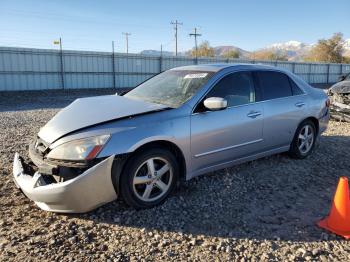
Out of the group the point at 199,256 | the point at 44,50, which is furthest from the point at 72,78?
the point at 199,256

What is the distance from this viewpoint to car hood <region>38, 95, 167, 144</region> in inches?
144

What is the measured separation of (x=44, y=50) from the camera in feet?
68.7

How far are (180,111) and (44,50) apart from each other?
19.3m

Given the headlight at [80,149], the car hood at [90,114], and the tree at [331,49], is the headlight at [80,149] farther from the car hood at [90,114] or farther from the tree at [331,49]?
the tree at [331,49]

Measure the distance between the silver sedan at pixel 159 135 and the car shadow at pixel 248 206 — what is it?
0.25m

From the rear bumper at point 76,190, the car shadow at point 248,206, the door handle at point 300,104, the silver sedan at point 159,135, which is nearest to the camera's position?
the rear bumper at point 76,190

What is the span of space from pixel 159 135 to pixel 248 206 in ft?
4.48

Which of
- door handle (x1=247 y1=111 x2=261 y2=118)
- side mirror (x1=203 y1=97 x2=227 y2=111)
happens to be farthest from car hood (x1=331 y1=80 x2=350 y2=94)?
side mirror (x1=203 y1=97 x2=227 y2=111)

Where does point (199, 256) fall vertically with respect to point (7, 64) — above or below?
below

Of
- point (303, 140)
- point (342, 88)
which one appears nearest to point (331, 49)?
point (342, 88)

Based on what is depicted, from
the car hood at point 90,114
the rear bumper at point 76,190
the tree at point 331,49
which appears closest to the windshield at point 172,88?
the car hood at point 90,114

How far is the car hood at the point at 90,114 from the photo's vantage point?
366 centimetres

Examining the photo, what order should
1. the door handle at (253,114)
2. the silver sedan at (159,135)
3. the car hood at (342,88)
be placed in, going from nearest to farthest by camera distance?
the silver sedan at (159,135) → the door handle at (253,114) → the car hood at (342,88)

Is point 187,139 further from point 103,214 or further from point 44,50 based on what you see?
point 44,50
